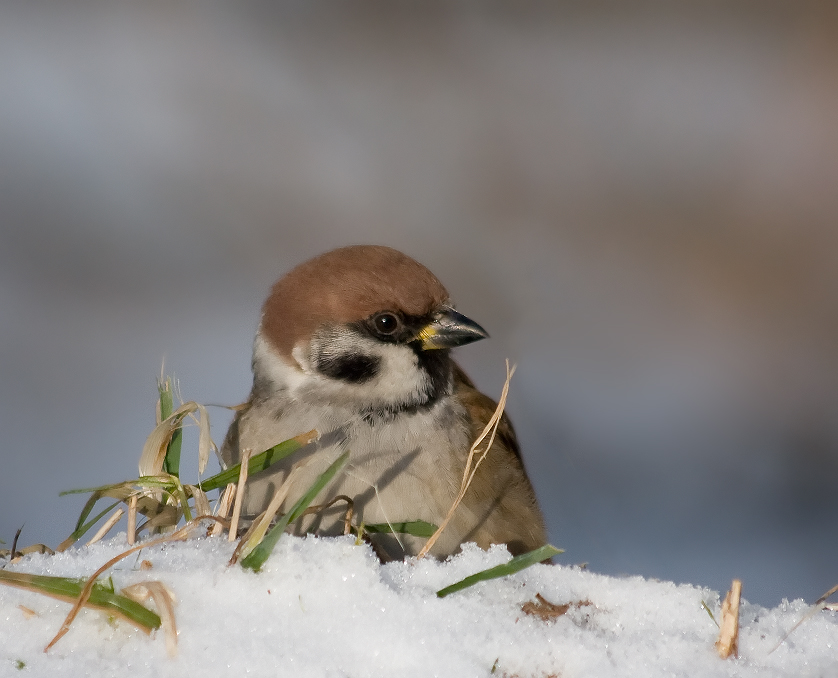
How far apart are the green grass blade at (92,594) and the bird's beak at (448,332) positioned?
1.14 m

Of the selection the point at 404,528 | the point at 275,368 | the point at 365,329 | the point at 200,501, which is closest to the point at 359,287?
the point at 365,329

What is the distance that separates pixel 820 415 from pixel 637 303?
2.48 feet

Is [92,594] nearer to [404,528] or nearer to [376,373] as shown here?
[404,528]

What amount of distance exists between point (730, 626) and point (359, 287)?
1166 mm

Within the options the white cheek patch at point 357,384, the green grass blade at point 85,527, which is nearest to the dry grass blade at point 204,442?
the green grass blade at point 85,527

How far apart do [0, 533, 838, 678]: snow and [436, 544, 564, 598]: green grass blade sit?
1 cm

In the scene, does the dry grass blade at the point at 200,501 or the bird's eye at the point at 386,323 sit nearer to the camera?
the dry grass blade at the point at 200,501

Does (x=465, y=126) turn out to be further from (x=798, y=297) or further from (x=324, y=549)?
(x=324, y=549)

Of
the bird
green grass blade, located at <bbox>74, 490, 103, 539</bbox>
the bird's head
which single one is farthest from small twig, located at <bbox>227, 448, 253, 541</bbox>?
the bird's head

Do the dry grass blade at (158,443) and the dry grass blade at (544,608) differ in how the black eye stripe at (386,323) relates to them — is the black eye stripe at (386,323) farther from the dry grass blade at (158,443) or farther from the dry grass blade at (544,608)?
the dry grass blade at (544,608)

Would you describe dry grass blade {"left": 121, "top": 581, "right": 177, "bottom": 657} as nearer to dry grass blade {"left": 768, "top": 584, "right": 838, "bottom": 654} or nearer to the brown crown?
dry grass blade {"left": 768, "top": 584, "right": 838, "bottom": 654}

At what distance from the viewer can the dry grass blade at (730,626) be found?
0.85 metres

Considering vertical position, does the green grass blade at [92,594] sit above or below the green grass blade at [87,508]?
above

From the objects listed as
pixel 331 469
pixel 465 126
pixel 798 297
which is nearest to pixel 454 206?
pixel 465 126
